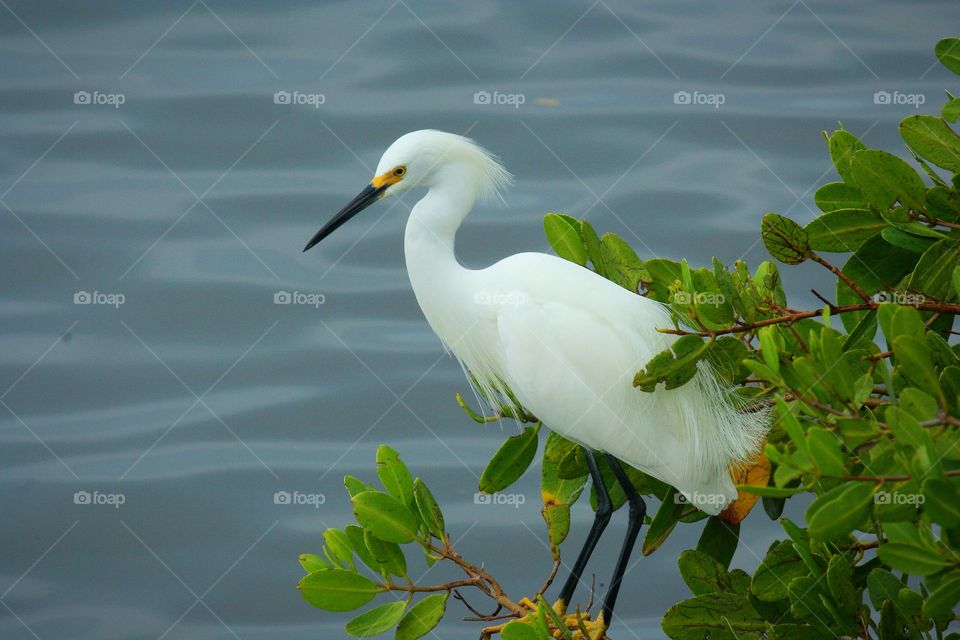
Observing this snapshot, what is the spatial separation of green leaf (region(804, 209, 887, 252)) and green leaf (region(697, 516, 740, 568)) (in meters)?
0.60

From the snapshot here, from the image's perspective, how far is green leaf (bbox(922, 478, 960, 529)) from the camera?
90 centimetres

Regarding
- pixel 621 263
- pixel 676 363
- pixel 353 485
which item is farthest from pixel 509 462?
pixel 676 363

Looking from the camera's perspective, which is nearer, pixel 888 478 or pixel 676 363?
pixel 888 478

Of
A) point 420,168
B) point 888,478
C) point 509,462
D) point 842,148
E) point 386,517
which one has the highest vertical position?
point 420,168

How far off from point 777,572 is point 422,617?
0.54 metres

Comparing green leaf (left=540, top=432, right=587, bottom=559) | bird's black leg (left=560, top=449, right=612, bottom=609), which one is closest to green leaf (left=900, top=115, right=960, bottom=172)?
green leaf (left=540, top=432, right=587, bottom=559)

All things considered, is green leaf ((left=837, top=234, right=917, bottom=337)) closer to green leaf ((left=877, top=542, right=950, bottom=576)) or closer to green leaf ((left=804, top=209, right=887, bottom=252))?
green leaf ((left=804, top=209, right=887, bottom=252))

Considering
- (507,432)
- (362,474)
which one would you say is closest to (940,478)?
(362,474)

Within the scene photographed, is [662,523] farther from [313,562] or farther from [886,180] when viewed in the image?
[886,180]

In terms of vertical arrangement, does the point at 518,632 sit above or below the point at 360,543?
below

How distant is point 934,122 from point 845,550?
612 millimetres

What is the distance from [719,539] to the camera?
1835mm

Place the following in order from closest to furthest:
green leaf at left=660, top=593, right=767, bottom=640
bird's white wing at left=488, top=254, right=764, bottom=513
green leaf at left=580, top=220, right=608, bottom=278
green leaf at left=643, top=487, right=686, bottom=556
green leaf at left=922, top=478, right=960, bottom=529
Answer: green leaf at left=922, top=478, right=960, bottom=529, green leaf at left=660, top=593, right=767, bottom=640, green leaf at left=580, top=220, right=608, bottom=278, green leaf at left=643, top=487, right=686, bottom=556, bird's white wing at left=488, top=254, right=764, bottom=513

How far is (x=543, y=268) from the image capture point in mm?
2113
